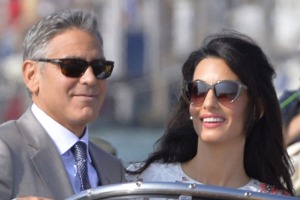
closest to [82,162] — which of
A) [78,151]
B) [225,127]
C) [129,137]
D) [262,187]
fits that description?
[78,151]

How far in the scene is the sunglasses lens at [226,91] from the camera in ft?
17.3

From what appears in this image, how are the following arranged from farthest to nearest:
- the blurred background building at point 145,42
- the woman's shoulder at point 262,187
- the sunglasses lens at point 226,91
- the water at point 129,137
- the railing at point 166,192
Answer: the blurred background building at point 145,42 < the water at point 129,137 < the woman's shoulder at point 262,187 < the sunglasses lens at point 226,91 < the railing at point 166,192

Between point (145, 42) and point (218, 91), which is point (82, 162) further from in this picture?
point (145, 42)

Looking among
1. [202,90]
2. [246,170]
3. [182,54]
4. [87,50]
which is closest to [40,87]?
[87,50]

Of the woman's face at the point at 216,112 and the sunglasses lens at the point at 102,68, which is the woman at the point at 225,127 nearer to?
the woman's face at the point at 216,112

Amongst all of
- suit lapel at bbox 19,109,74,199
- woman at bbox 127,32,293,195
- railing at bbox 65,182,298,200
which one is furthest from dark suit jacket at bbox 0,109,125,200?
woman at bbox 127,32,293,195

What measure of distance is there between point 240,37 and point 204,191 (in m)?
1.40

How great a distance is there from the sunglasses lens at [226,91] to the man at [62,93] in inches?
18.4

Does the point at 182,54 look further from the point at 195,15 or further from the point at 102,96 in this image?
the point at 102,96

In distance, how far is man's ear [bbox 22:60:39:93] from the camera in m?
5.12

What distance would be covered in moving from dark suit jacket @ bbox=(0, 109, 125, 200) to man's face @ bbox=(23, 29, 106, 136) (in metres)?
0.09

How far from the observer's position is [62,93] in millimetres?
5055

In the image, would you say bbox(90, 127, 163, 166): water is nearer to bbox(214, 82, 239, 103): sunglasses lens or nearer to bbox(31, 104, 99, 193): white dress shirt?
bbox(214, 82, 239, 103): sunglasses lens

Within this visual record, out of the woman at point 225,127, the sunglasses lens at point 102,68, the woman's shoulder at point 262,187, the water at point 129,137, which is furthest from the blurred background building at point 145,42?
Answer: the sunglasses lens at point 102,68
